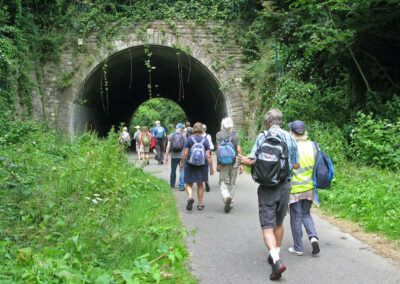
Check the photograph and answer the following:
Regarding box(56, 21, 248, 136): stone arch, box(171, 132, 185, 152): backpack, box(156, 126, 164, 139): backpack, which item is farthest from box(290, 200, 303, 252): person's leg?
box(56, 21, 248, 136): stone arch

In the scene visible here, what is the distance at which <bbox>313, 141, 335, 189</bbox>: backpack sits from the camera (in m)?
4.55

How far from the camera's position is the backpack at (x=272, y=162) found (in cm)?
386

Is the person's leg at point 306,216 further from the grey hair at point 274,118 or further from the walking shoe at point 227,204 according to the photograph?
the walking shoe at point 227,204

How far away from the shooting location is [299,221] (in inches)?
178

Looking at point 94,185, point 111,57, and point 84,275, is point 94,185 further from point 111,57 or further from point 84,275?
point 111,57

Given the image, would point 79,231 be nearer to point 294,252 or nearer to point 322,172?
point 294,252

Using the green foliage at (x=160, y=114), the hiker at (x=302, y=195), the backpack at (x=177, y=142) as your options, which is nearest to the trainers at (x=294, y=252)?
the hiker at (x=302, y=195)

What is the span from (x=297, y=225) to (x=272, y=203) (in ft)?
2.48

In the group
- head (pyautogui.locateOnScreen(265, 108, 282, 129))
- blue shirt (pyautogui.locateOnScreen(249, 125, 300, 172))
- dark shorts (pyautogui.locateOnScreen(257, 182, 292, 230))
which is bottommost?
dark shorts (pyautogui.locateOnScreen(257, 182, 292, 230))

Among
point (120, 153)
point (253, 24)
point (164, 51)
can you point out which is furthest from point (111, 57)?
point (120, 153)

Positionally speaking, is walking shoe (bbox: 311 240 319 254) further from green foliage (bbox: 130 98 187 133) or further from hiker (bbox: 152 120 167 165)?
green foliage (bbox: 130 98 187 133)

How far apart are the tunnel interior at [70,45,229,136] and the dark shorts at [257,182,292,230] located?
7397 millimetres

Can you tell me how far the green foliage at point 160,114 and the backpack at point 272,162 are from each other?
43704mm

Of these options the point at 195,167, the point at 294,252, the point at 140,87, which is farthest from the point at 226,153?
the point at 140,87
